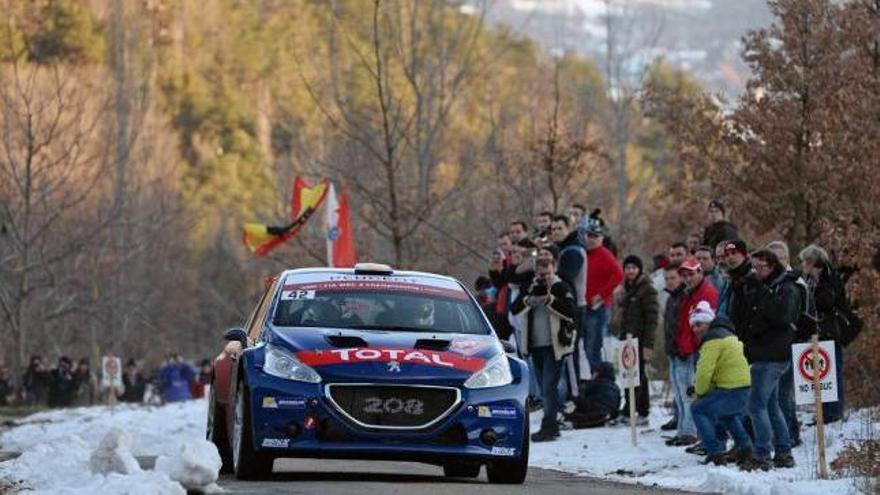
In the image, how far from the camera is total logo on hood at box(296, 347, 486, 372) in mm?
14836

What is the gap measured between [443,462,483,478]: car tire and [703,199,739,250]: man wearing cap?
577 centimetres

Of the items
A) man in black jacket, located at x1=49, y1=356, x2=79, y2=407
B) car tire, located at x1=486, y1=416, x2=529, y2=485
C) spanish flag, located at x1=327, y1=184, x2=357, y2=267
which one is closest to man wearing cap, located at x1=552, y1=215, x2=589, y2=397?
car tire, located at x1=486, y1=416, x2=529, y2=485

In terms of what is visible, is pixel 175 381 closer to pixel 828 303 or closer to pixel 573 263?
pixel 573 263

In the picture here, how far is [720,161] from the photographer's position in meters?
27.5

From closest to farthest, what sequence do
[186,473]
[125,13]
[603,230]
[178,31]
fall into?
1. [186,473]
2. [603,230]
3. [125,13]
4. [178,31]

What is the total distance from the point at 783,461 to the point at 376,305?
3.64 metres

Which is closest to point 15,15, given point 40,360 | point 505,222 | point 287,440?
point 40,360

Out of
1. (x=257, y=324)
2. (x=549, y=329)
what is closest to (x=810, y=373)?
(x=257, y=324)

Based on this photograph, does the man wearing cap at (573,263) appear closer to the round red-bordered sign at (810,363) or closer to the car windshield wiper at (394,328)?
the round red-bordered sign at (810,363)

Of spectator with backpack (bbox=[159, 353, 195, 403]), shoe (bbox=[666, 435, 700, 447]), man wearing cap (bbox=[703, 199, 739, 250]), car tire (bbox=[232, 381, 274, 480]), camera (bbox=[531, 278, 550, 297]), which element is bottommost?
spectator with backpack (bbox=[159, 353, 195, 403])

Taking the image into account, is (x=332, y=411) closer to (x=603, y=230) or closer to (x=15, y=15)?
(x=603, y=230)

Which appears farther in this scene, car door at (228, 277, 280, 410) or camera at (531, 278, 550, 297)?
camera at (531, 278, 550, 297)

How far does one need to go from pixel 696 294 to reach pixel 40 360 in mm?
38505

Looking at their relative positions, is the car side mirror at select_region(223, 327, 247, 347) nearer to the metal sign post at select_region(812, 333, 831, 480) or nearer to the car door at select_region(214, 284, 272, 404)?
the car door at select_region(214, 284, 272, 404)
